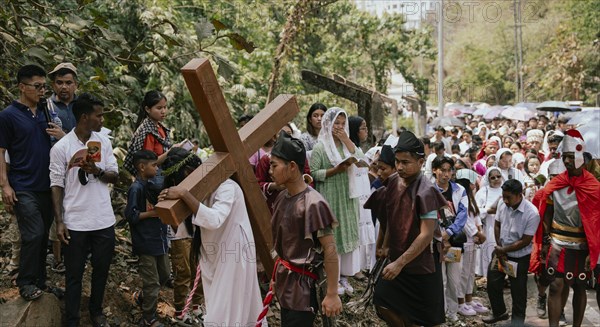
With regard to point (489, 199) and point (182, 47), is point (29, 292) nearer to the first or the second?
point (182, 47)

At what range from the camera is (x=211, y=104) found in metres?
4.31

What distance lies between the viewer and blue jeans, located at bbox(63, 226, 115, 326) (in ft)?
15.9

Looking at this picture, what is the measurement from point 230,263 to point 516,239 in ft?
12.2

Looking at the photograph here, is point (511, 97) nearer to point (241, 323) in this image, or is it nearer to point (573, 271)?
point (573, 271)

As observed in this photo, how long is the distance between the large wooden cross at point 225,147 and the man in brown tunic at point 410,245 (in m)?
0.96

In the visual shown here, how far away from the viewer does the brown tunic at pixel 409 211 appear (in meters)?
4.88

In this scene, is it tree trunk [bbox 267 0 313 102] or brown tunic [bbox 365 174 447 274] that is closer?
brown tunic [bbox 365 174 447 274]

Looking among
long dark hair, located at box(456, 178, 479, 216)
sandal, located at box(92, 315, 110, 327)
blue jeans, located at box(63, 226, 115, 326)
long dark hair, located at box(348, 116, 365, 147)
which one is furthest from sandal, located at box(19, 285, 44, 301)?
long dark hair, located at box(456, 178, 479, 216)

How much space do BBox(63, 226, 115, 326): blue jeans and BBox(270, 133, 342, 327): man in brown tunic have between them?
1.54 meters

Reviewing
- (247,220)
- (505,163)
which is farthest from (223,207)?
(505,163)

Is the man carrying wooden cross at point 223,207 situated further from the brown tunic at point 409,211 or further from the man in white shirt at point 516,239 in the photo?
the man in white shirt at point 516,239

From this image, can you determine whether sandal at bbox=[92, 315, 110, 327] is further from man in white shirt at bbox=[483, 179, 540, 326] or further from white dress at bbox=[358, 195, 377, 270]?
man in white shirt at bbox=[483, 179, 540, 326]

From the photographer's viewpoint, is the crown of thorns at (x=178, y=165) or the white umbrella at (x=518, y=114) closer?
the crown of thorns at (x=178, y=165)

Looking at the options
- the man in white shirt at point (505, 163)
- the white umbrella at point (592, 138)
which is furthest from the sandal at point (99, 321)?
the white umbrella at point (592, 138)
